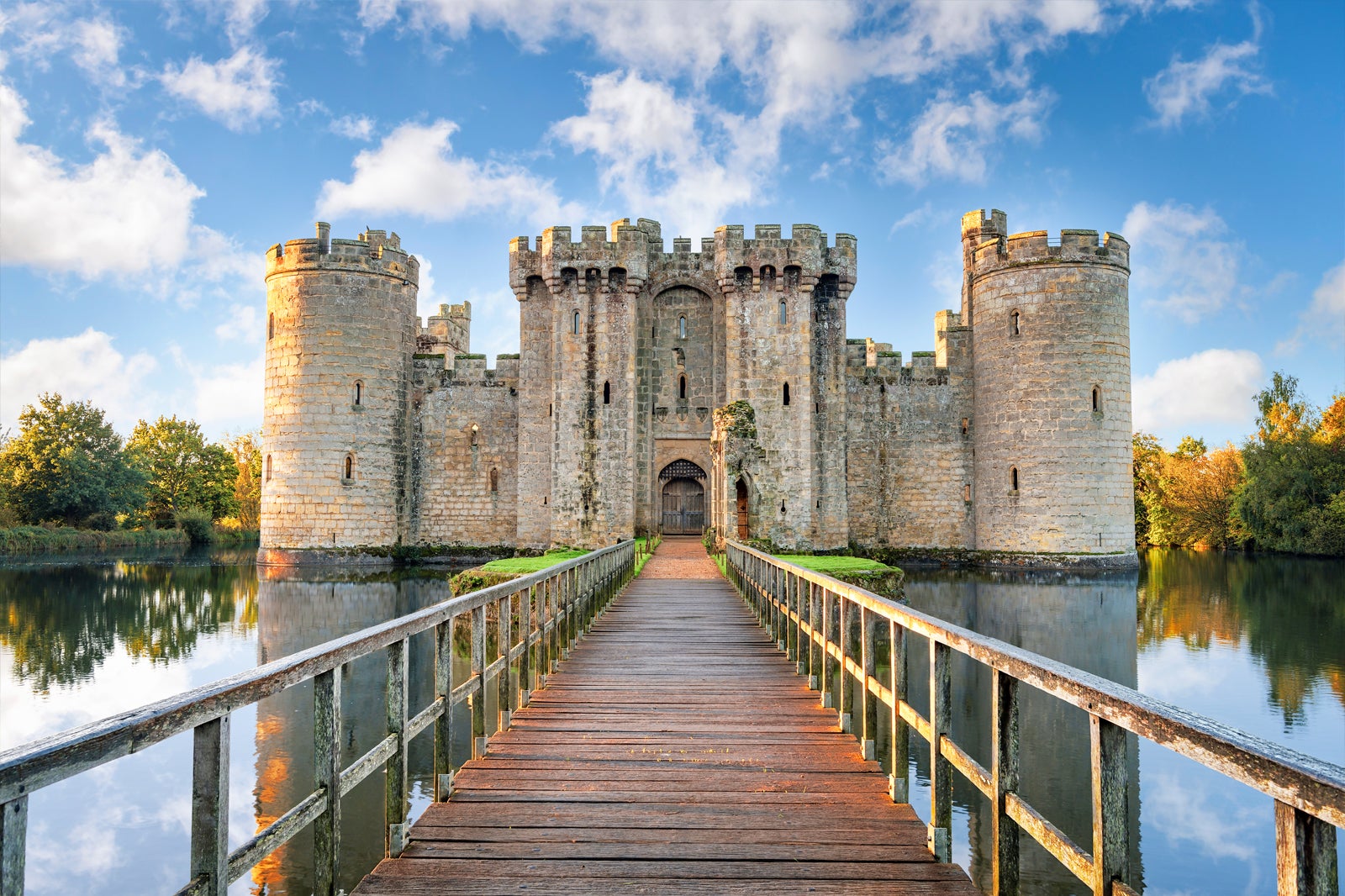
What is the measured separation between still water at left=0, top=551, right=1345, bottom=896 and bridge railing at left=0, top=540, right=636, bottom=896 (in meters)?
3.29

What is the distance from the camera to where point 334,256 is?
93.3ft

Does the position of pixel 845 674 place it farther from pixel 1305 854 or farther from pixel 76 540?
pixel 76 540

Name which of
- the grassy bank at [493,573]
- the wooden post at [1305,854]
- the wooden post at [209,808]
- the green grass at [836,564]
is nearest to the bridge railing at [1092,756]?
the wooden post at [1305,854]

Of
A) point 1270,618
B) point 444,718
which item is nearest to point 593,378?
point 1270,618

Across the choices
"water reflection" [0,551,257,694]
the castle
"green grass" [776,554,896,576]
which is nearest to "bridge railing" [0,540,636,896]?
"green grass" [776,554,896,576]

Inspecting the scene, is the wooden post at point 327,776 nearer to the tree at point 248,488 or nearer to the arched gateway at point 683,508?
the arched gateway at point 683,508

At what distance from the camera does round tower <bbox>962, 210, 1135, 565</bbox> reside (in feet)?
88.1

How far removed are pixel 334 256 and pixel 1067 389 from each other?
23.8m

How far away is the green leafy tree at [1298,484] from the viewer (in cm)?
3503

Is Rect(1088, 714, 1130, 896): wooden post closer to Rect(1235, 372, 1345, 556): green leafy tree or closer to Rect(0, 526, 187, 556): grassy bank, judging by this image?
Rect(1235, 372, 1345, 556): green leafy tree

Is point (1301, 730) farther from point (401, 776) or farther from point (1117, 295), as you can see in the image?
point (1117, 295)

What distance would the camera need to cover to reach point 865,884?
3652mm

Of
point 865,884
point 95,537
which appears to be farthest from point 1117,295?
point 95,537

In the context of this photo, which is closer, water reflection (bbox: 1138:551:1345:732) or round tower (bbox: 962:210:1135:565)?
water reflection (bbox: 1138:551:1345:732)
